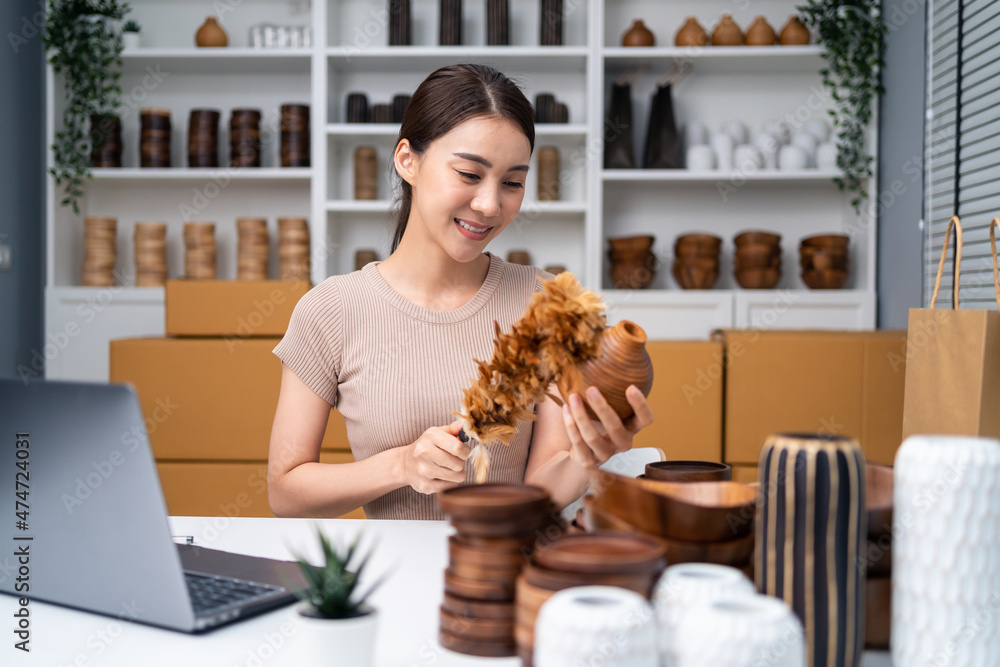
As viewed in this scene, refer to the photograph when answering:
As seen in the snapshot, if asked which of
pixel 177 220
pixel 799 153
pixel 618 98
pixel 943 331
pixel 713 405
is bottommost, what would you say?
pixel 713 405

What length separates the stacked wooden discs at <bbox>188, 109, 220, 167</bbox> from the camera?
10.3 feet

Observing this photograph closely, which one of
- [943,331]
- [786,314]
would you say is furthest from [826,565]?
[786,314]

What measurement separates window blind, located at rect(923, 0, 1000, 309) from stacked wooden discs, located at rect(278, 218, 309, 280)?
226 centimetres

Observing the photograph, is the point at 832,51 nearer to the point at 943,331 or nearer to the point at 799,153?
the point at 799,153

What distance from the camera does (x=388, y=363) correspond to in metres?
1.38

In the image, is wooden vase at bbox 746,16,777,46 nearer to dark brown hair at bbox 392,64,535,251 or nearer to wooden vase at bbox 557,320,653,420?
dark brown hair at bbox 392,64,535,251

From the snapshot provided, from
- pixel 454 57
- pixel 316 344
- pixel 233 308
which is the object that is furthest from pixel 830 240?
pixel 316 344

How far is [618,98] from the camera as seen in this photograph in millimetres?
3145

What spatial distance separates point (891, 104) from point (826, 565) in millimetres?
2802

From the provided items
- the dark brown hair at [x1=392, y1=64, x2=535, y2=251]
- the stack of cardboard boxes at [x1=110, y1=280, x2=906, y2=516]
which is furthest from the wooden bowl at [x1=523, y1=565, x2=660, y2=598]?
the stack of cardboard boxes at [x1=110, y1=280, x2=906, y2=516]

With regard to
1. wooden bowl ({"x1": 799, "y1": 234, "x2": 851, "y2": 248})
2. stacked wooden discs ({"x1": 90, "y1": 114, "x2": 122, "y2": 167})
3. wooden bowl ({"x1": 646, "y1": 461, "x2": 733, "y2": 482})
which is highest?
stacked wooden discs ({"x1": 90, "y1": 114, "x2": 122, "y2": 167})

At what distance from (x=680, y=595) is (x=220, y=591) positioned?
476 millimetres

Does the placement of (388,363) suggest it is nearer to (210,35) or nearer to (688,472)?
(688,472)

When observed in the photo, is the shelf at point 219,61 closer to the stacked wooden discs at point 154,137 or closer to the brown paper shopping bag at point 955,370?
the stacked wooden discs at point 154,137
